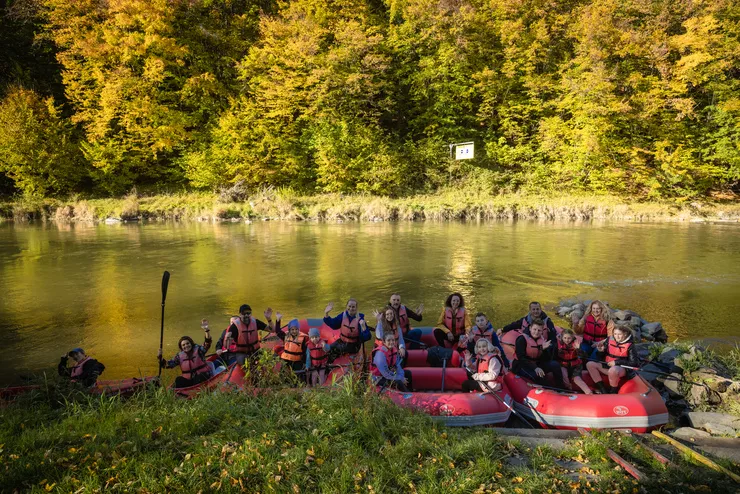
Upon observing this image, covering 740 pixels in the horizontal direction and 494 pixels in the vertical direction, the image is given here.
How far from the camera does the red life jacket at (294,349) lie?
5.60m

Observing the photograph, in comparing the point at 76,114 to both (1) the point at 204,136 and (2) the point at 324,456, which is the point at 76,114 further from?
(2) the point at 324,456

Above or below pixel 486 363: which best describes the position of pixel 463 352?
below

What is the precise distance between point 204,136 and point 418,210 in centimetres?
1277

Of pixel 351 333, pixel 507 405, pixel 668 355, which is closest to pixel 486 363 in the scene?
pixel 507 405

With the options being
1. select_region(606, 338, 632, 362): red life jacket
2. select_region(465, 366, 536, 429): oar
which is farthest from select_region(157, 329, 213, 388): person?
select_region(606, 338, 632, 362): red life jacket

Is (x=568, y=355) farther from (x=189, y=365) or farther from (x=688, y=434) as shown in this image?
(x=189, y=365)

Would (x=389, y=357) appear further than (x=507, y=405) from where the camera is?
Yes

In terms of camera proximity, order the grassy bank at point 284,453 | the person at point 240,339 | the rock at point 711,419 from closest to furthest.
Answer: the grassy bank at point 284,453, the rock at point 711,419, the person at point 240,339

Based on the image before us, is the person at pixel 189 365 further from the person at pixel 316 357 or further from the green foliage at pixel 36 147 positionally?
the green foliage at pixel 36 147

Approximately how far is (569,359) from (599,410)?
121cm

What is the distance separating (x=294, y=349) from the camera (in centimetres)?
561

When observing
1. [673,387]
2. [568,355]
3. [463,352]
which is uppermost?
[568,355]

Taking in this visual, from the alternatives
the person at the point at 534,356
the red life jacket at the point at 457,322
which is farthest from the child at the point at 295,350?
the person at the point at 534,356

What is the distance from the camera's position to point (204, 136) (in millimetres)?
26016
